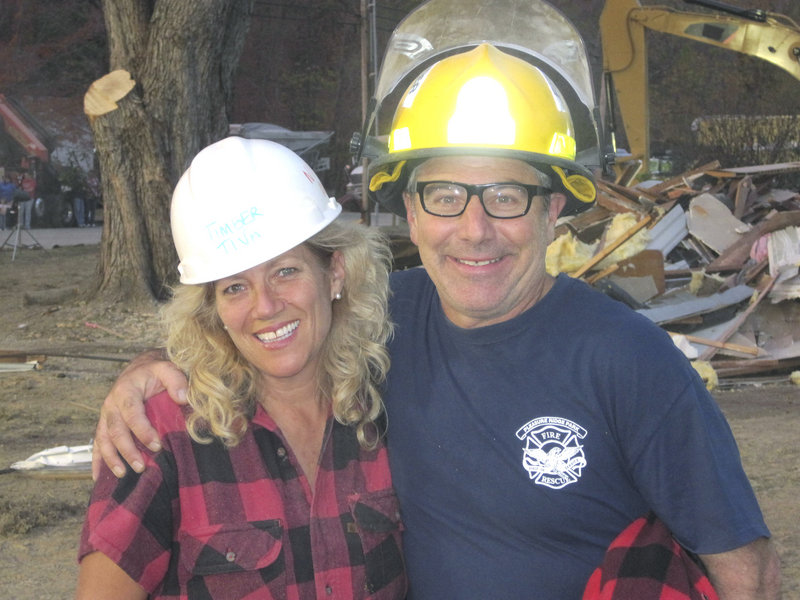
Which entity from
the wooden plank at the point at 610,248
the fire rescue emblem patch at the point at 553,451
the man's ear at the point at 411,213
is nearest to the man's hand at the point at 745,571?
the fire rescue emblem patch at the point at 553,451

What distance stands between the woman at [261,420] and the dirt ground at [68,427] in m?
2.15

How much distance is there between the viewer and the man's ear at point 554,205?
281cm

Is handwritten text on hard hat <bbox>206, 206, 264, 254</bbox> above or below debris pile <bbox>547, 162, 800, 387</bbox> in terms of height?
above

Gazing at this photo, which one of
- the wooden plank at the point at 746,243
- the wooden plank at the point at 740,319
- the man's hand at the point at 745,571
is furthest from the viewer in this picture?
the wooden plank at the point at 746,243

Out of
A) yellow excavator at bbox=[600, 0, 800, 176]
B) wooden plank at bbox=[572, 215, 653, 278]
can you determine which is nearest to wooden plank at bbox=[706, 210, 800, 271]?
wooden plank at bbox=[572, 215, 653, 278]

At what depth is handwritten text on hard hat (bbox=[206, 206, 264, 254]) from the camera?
8.64 feet

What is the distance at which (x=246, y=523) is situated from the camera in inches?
99.2

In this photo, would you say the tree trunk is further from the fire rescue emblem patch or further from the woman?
the fire rescue emblem patch

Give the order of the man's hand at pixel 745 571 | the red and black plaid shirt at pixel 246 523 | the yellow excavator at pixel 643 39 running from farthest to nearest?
the yellow excavator at pixel 643 39, the red and black plaid shirt at pixel 246 523, the man's hand at pixel 745 571

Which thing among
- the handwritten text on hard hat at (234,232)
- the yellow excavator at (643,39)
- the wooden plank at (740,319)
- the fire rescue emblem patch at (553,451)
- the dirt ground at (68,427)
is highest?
the yellow excavator at (643,39)

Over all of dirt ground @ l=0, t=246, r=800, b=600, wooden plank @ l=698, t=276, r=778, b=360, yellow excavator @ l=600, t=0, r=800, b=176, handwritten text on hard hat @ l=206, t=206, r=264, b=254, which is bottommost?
dirt ground @ l=0, t=246, r=800, b=600

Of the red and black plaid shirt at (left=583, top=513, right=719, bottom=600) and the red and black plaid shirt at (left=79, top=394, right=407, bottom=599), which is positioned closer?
the red and black plaid shirt at (left=583, top=513, right=719, bottom=600)

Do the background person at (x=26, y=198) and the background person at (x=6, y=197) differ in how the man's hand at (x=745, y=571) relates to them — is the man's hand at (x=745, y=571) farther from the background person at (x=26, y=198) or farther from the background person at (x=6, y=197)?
the background person at (x=6, y=197)

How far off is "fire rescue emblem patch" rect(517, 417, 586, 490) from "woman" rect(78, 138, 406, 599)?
19.6 inches
